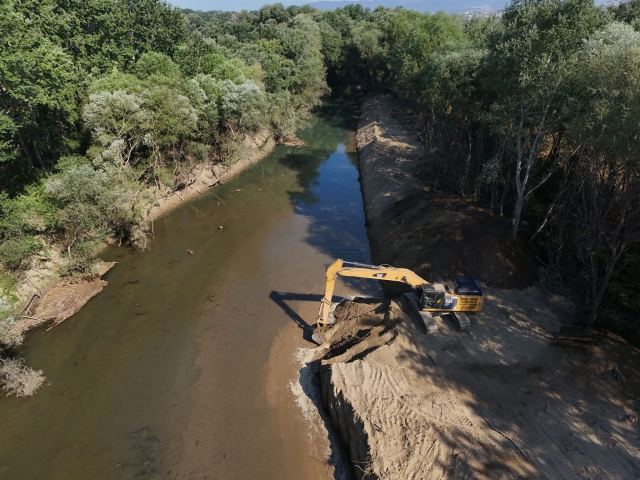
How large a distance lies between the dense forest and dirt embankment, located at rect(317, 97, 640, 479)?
2.26 meters

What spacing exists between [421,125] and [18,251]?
35.8 meters

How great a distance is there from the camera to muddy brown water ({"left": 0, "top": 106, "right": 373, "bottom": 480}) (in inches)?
527

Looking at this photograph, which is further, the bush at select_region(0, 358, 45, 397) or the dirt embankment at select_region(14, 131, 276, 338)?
the dirt embankment at select_region(14, 131, 276, 338)

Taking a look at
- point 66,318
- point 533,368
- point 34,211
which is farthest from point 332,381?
point 34,211

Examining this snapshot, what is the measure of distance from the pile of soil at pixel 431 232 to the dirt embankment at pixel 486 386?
0.34ft

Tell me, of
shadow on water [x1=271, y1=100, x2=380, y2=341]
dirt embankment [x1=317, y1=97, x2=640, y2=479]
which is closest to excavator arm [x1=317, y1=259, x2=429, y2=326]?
dirt embankment [x1=317, y1=97, x2=640, y2=479]

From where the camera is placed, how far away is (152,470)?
13008 millimetres

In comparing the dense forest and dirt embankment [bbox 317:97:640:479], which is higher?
the dense forest

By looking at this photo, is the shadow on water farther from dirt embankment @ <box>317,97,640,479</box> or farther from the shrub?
the shrub

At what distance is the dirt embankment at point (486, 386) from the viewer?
1147 cm

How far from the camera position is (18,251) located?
19047mm

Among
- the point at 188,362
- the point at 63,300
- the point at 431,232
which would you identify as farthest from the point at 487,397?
the point at 63,300

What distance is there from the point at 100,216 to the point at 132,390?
10508 millimetres

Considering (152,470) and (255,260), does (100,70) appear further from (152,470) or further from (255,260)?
(152,470)
